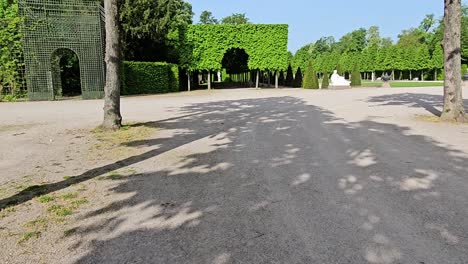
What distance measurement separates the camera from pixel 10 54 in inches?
829

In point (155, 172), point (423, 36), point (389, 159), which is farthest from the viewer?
point (423, 36)

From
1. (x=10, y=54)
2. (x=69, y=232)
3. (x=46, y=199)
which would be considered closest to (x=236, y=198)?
(x=69, y=232)

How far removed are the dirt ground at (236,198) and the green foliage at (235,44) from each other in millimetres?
23031

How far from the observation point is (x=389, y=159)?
5984mm

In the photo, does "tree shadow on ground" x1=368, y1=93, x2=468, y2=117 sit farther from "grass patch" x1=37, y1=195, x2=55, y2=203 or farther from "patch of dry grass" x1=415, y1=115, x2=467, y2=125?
"grass patch" x1=37, y1=195, x2=55, y2=203

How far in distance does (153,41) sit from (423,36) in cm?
6691

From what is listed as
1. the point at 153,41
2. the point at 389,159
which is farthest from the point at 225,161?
the point at 153,41

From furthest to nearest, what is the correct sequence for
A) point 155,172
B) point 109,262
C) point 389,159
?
point 389,159 < point 155,172 < point 109,262

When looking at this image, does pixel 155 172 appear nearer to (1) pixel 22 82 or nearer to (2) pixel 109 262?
(2) pixel 109 262

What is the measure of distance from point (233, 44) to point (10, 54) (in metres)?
16.9

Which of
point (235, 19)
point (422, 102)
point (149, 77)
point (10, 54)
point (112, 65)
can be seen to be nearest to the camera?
point (112, 65)

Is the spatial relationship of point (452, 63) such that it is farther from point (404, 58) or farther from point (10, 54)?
point (404, 58)

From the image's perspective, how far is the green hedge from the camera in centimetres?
2538

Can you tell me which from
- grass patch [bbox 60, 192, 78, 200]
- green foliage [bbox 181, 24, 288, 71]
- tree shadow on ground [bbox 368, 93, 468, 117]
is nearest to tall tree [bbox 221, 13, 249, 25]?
green foliage [bbox 181, 24, 288, 71]
